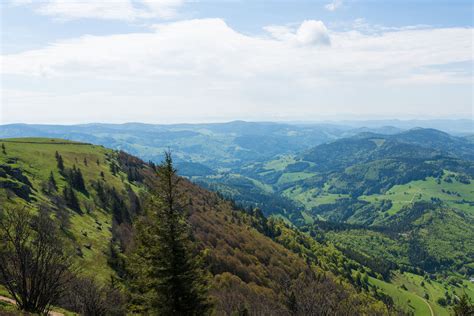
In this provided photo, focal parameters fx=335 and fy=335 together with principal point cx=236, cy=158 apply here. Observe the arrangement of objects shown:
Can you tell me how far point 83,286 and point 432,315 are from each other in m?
216

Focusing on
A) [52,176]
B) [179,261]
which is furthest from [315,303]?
[52,176]

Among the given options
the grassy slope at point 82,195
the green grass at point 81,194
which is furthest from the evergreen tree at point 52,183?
the grassy slope at point 82,195

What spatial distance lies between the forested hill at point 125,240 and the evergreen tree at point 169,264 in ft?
5.82

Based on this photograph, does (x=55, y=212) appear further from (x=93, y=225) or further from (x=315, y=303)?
(x=315, y=303)

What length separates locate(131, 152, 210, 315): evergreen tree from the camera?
1118 inches

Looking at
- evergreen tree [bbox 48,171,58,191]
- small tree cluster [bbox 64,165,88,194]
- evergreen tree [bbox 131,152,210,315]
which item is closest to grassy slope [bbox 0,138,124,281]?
evergreen tree [bbox 48,171,58,191]

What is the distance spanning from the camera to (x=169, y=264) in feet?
93.0

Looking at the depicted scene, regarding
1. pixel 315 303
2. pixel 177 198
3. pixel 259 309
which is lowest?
pixel 259 309

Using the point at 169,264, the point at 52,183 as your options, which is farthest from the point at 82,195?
the point at 169,264

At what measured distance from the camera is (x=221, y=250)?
423 feet

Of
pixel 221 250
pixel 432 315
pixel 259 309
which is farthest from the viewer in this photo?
pixel 432 315

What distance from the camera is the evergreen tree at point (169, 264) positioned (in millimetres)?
28391

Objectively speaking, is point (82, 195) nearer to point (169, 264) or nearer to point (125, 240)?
point (125, 240)

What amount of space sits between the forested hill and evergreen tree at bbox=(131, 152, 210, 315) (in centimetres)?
178
